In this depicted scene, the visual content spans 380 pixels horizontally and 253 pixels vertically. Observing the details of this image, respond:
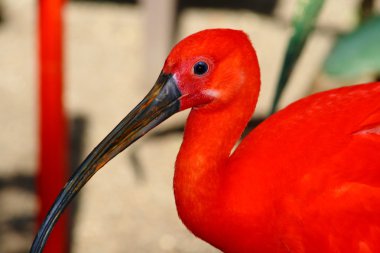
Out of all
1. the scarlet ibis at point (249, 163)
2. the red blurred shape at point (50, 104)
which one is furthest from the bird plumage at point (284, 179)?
the red blurred shape at point (50, 104)

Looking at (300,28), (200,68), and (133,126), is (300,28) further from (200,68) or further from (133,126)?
(133,126)

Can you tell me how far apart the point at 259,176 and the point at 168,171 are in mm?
2087

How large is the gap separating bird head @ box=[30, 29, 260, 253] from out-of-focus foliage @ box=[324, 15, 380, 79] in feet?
0.77

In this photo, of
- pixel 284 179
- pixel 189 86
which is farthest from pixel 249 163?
pixel 189 86

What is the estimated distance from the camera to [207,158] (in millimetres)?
2729

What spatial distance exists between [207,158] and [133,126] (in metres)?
0.25

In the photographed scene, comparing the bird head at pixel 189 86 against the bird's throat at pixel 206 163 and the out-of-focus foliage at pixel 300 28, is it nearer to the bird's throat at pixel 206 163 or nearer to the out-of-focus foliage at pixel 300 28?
the bird's throat at pixel 206 163

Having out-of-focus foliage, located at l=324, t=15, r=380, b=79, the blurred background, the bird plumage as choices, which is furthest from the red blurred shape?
out-of-focus foliage, located at l=324, t=15, r=380, b=79

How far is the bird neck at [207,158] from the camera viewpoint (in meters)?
2.71

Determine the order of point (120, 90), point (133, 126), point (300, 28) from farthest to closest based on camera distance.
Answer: point (120, 90)
point (133, 126)
point (300, 28)

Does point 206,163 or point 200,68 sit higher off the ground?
point 200,68

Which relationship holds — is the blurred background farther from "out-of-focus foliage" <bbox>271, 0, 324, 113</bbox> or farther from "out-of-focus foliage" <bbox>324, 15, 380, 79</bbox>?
"out-of-focus foliage" <bbox>271, 0, 324, 113</bbox>

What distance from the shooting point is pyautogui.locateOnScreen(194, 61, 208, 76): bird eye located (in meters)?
2.64

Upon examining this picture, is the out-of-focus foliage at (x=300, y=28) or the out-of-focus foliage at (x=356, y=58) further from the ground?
the out-of-focus foliage at (x=300, y=28)
